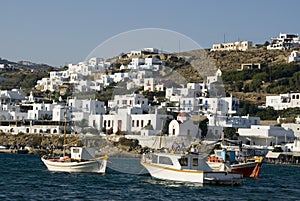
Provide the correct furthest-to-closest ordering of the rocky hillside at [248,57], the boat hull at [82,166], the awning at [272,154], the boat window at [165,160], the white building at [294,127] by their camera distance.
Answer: the rocky hillside at [248,57] < the white building at [294,127] < the awning at [272,154] < the boat hull at [82,166] < the boat window at [165,160]

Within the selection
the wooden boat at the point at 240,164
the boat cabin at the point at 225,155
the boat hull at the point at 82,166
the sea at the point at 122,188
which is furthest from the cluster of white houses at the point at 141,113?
the sea at the point at 122,188

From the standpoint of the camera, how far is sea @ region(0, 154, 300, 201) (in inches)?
1028

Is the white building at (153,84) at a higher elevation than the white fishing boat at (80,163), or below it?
higher

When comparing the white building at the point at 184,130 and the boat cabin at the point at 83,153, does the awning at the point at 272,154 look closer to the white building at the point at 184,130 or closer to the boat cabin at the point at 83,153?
the white building at the point at 184,130

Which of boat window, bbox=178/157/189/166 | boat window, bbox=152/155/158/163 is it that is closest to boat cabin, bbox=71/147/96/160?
boat window, bbox=152/155/158/163

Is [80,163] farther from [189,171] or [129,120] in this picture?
[129,120]

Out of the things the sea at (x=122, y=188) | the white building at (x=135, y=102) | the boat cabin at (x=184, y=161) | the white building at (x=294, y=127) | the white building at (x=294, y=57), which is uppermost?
the white building at (x=294, y=57)

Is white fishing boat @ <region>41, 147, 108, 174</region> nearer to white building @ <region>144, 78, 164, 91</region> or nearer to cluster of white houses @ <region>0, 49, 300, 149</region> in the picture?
cluster of white houses @ <region>0, 49, 300, 149</region>

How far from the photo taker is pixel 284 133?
70.2 metres

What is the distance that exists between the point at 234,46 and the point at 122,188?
12617 centimetres

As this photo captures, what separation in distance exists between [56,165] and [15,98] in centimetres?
6588

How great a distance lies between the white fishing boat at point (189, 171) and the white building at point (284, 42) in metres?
111

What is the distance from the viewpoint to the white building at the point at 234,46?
150 meters

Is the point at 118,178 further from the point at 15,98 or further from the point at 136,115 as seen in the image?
the point at 15,98
